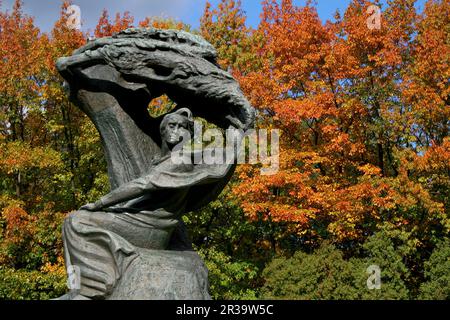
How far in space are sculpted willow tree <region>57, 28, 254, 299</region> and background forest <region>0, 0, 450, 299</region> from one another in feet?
35.5

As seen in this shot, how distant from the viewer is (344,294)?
17.1 metres

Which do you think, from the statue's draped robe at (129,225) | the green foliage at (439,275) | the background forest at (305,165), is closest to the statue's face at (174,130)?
the statue's draped robe at (129,225)

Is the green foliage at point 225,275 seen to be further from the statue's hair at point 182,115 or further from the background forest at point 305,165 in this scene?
the statue's hair at point 182,115

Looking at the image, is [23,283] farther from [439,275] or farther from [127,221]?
[127,221]

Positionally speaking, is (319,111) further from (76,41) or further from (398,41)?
Answer: (76,41)

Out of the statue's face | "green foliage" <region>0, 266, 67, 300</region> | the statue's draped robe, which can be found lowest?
"green foliage" <region>0, 266, 67, 300</region>

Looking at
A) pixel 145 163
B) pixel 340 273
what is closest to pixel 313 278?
pixel 340 273

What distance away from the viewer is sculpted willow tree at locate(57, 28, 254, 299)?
241 inches

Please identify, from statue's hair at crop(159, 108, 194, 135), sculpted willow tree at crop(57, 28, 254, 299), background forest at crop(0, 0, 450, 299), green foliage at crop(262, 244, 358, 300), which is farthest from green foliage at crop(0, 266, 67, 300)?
statue's hair at crop(159, 108, 194, 135)

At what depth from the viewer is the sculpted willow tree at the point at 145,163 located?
611 centimetres

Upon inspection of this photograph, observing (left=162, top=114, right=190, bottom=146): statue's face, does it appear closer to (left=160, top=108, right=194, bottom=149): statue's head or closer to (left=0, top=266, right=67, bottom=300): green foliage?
(left=160, top=108, right=194, bottom=149): statue's head

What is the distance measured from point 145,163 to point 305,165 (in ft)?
41.0

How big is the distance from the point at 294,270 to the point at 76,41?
33.1 feet
